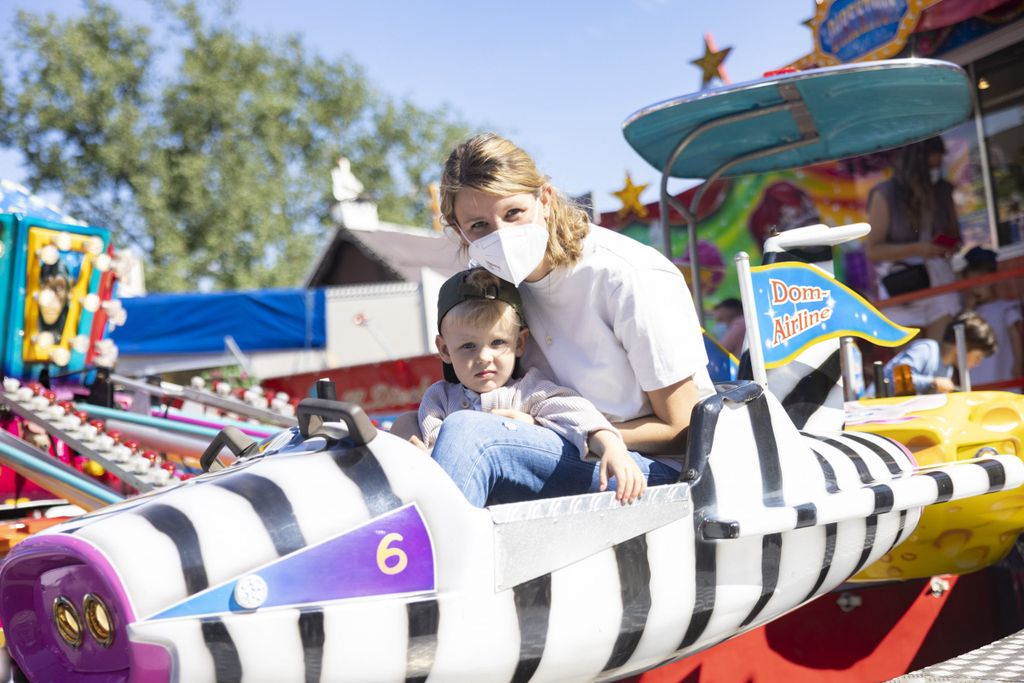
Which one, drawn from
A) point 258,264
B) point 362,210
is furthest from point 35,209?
point 258,264

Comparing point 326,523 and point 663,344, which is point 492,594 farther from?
point 663,344

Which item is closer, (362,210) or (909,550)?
(909,550)

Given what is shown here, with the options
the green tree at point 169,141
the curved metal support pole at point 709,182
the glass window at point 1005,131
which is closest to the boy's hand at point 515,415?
the curved metal support pole at point 709,182

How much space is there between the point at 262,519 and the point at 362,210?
18572mm

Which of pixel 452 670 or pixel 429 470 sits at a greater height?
pixel 429 470

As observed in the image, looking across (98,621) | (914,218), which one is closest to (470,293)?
(98,621)

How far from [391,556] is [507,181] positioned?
83 cm

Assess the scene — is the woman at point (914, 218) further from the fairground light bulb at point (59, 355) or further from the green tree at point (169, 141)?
the green tree at point (169, 141)

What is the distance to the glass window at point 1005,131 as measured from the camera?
19.2 feet

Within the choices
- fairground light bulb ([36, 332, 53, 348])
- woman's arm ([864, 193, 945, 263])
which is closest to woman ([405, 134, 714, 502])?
fairground light bulb ([36, 332, 53, 348])

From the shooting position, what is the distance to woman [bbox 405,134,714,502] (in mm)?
1918

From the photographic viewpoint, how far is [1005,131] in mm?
6125

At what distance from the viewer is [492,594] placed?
5.07 ft

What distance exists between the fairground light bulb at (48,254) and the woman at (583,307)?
3159mm
